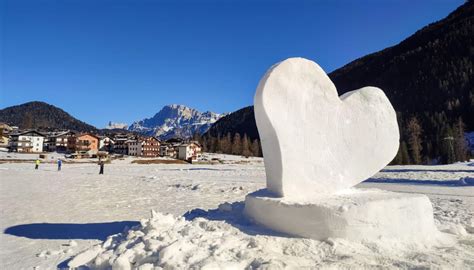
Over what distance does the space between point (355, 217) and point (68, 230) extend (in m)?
7.20

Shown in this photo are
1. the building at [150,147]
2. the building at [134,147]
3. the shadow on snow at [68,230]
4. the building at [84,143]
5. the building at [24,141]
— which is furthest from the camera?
the building at [134,147]

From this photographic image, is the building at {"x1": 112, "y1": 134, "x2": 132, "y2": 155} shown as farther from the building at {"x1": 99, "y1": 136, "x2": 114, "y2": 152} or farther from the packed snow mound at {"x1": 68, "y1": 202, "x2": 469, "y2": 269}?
the packed snow mound at {"x1": 68, "y1": 202, "x2": 469, "y2": 269}

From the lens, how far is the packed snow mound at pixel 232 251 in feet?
18.6

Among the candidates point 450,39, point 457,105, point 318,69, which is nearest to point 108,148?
point 457,105

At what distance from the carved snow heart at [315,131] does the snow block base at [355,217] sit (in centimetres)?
76

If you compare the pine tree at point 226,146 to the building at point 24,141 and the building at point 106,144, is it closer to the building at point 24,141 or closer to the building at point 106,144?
the building at point 106,144

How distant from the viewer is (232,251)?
604 cm

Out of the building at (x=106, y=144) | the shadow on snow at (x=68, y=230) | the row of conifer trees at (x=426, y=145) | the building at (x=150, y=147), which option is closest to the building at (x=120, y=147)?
→ the building at (x=106, y=144)

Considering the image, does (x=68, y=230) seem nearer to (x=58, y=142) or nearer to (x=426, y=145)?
(x=426, y=145)

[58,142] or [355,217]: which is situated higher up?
[58,142]

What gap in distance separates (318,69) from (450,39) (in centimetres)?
15833

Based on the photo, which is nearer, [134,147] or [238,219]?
[238,219]

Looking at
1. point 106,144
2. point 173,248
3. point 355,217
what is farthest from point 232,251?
point 106,144

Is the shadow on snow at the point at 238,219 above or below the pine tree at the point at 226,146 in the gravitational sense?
below
